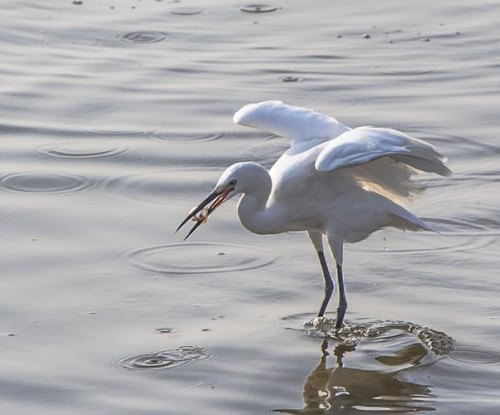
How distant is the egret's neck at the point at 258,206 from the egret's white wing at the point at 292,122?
22.6 inches

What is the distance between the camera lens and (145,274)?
8539 mm

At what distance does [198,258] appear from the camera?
8812 millimetres

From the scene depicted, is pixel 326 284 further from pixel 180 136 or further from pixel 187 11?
pixel 187 11

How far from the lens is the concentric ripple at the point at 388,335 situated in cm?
766

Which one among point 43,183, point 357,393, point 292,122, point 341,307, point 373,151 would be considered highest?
point 373,151

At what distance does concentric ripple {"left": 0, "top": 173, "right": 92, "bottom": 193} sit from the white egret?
1.79 meters

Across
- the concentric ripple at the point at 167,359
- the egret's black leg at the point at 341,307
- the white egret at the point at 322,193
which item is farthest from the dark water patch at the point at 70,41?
the concentric ripple at the point at 167,359

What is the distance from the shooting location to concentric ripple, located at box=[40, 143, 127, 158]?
1055 cm

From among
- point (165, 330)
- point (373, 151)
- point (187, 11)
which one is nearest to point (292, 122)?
point (373, 151)

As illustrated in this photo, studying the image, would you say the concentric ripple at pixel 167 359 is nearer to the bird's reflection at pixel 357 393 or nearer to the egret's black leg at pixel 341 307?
the bird's reflection at pixel 357 393

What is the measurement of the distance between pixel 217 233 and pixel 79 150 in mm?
1862

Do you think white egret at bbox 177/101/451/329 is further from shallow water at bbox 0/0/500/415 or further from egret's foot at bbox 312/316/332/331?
shallow water at bbox 0/0/500/415

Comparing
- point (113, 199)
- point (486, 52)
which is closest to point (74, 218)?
point (113, 199)

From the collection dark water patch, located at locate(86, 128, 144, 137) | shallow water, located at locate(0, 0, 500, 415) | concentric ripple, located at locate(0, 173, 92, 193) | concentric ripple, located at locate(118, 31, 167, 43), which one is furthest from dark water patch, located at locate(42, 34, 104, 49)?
concentric ripple, located at locate(0, 173, 92, 193)
